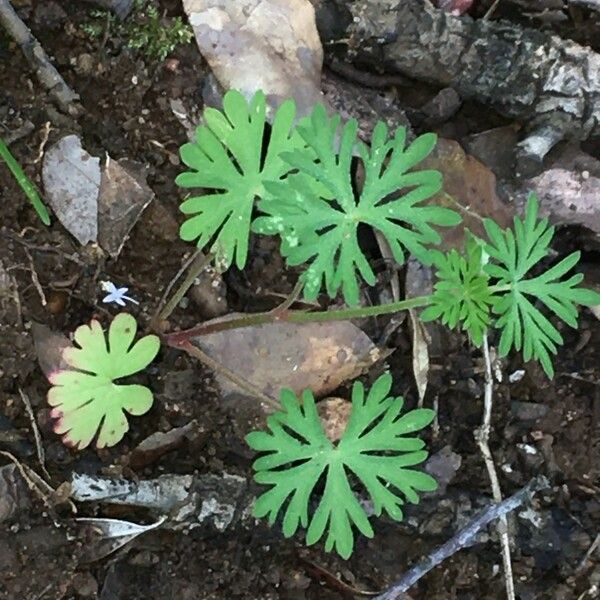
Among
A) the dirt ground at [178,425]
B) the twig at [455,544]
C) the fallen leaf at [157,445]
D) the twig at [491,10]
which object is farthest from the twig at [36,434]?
the twig at [491,10]

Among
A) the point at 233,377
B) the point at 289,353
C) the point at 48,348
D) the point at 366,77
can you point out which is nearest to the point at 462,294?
the point at 289,353

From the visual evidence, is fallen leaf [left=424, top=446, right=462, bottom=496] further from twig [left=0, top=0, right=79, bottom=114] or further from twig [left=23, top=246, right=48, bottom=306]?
twig [left=0, top=0, right=79, bottom=114]

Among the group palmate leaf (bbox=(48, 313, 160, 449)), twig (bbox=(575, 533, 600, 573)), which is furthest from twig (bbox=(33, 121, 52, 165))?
twig (bbox=(575, 533, 600, 573))

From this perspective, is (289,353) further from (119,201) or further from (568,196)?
(568,196)

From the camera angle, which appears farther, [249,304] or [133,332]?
[249,304]

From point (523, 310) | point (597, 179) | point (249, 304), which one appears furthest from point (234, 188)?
point (597, 179)

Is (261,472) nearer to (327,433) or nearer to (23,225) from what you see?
(327,433)
